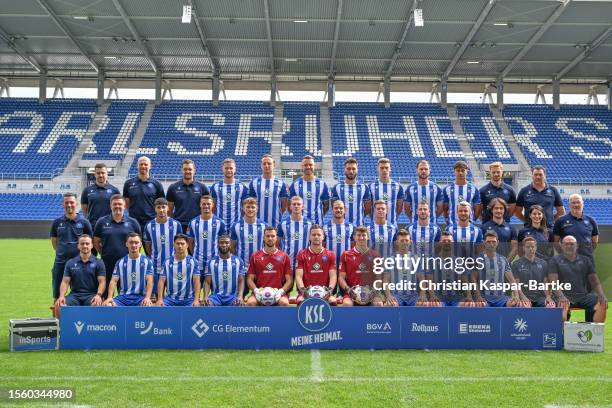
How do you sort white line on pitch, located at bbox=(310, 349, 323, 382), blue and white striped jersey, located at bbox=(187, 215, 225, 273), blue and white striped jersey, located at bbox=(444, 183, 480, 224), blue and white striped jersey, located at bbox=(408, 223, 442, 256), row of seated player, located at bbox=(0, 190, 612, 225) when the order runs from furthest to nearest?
row of seated player, located at bbox=(0, 190, 612, 225) → blue and white striped jersey, located at bbox=(444, 183, 480, 224) → blue and white striped jersey, located at bbox=(408, 223, 442, 256) → blue and white striped jersey, located at bbox=(187, 215, 225, 273) → white line on pitch, located at bbox=(310, 349, 323, 382)

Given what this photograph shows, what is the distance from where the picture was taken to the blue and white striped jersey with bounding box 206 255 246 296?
6.84 m

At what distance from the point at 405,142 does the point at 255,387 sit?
23094mm

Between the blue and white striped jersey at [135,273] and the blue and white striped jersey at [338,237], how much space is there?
223 centimetres

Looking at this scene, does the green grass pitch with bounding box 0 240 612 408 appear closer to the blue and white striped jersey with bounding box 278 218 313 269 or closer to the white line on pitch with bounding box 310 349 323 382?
the white line on pitch with bounding box 310 349 323 382

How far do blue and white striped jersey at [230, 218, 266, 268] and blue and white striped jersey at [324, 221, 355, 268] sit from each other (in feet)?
2.77

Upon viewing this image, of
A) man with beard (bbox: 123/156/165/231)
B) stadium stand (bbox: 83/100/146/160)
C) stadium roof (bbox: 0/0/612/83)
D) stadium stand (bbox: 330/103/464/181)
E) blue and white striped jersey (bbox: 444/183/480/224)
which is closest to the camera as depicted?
man with beard (bbox: 123/156/165/231)

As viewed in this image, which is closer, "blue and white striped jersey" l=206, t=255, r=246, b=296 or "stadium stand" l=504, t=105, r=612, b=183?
"blue and white striped jersey" l=206, t=255, r=246, b=296

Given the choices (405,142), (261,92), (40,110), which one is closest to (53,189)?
(40,110)

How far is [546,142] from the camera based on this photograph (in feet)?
89.0

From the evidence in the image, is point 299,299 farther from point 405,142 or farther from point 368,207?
point 405,142

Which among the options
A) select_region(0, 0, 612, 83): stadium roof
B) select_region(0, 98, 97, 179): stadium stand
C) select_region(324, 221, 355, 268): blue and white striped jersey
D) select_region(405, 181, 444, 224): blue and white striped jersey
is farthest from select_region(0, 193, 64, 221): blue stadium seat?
select_region(405, 181, 444, 224): blue and white striped jersey

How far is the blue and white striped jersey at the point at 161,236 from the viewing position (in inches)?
281

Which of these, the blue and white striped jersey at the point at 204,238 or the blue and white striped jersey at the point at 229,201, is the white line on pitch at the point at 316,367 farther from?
the blue and white striped jersey at the point at 229,201

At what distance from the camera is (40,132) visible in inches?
1072
